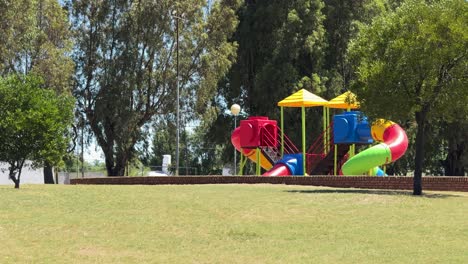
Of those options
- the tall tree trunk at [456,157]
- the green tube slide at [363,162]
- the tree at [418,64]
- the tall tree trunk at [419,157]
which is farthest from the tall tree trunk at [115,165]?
the tall tree trunk at [419,157]

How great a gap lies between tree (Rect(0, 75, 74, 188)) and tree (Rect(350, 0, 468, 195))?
45.9 ft

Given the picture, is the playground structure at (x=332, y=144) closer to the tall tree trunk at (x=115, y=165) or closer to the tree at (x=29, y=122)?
the tree at (x=29, y=122)

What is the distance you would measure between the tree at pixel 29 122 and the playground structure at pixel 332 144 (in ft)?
37.6

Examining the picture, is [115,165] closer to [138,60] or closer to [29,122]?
[138,60]

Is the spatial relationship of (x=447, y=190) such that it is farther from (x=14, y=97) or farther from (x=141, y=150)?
(x=141, y=150)

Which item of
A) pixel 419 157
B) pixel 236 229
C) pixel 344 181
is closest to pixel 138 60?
pixel 344 181

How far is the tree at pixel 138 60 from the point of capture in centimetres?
5128

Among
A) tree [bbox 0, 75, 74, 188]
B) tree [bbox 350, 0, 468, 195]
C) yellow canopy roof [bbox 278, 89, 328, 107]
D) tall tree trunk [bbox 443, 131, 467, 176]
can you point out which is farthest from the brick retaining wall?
tall tree trunk [bbox 443, 131, 467, 176]

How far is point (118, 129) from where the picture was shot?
51.2 metres

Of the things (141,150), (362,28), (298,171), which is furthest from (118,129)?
(362,28)

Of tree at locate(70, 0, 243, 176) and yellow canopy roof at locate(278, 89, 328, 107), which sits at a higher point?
tree at locate(70, 0, 243, 176)

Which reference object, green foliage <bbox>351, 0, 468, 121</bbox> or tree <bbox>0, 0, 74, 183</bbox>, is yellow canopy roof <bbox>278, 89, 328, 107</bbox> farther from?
tree <bbox>0, 0, 74, 183</bbox>

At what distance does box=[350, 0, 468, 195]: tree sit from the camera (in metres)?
24.6

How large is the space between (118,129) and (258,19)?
43.8 feet
